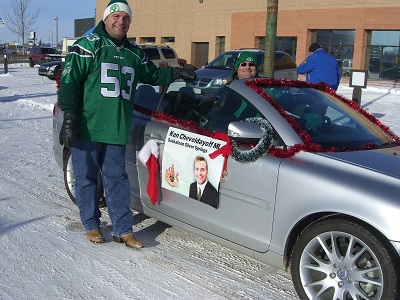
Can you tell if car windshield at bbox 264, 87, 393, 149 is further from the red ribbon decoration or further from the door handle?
the door handle

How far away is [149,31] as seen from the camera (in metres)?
41.7

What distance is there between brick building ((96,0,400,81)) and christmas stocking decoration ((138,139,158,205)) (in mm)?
25316

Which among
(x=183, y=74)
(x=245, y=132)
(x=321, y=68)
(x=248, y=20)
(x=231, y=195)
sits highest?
(x=248, y=20)

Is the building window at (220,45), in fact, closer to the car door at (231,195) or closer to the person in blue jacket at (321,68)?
the person in blue jacket at (321,68)

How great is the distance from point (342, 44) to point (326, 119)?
26871 mm

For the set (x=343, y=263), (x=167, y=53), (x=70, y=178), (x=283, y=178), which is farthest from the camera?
(x=167, y=53)

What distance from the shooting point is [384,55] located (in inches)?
1098

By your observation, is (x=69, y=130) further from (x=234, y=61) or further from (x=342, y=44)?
(x=342, y=44)

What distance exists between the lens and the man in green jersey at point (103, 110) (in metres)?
3.92

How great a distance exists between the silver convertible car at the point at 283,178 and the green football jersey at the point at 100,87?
0.36m

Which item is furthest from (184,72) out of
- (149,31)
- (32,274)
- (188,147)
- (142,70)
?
(149,31)

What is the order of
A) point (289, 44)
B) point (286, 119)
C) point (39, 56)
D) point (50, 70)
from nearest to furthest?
point (286, 119)
point (50, 70)
point (289, 44)
point (39, 56)

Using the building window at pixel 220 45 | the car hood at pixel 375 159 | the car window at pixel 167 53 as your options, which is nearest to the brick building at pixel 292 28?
the building window at pixel 220 45

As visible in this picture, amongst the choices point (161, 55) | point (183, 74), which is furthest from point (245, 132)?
point (161, 55)
